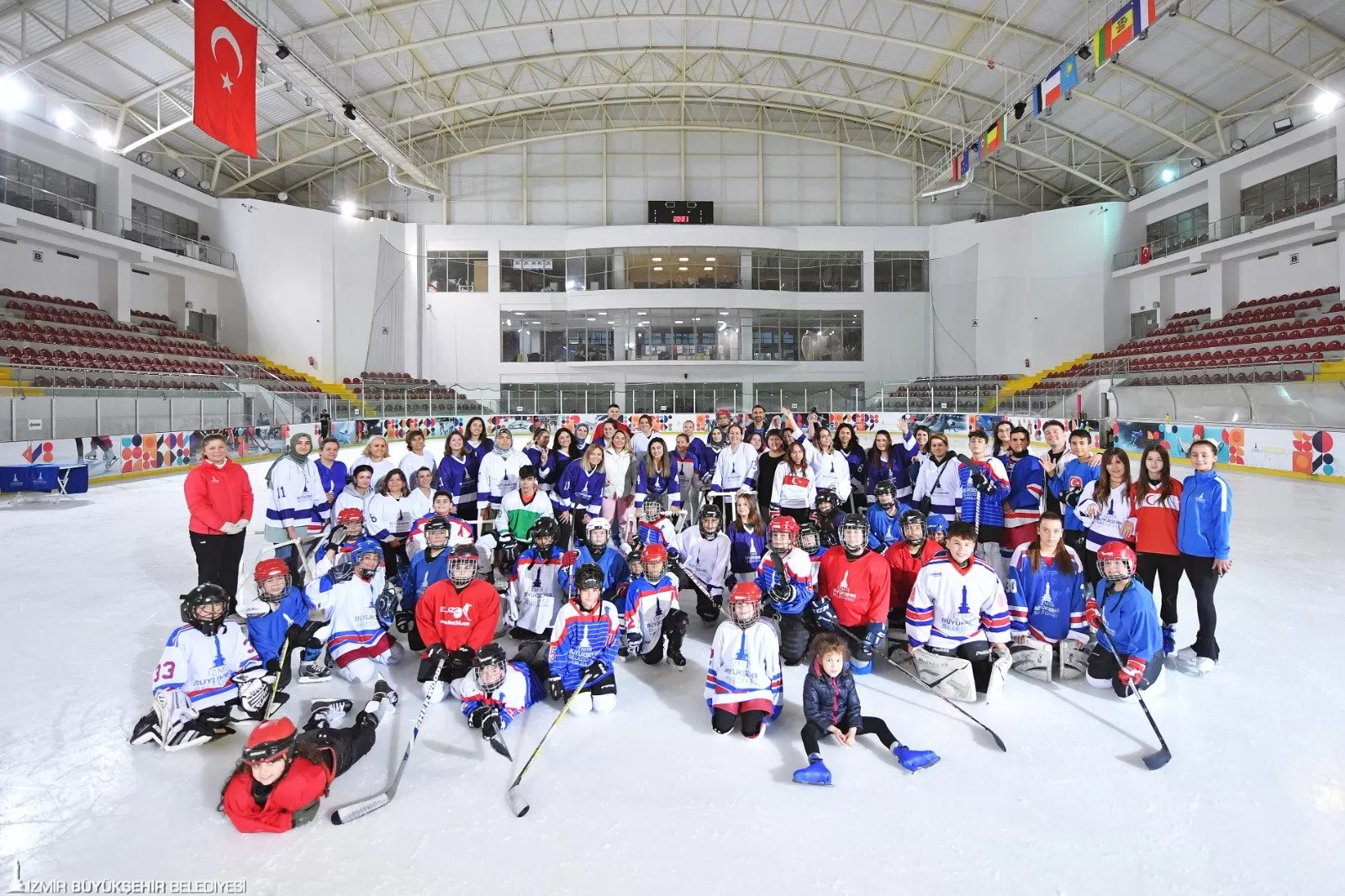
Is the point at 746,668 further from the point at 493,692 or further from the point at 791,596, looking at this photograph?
the point at 493,692

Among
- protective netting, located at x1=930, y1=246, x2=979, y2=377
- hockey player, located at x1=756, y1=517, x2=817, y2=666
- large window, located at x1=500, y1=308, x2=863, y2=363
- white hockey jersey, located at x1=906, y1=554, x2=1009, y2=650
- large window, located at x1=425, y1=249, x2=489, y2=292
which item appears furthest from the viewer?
large window, located at x1=500, y1=308, x2=863, y2=363

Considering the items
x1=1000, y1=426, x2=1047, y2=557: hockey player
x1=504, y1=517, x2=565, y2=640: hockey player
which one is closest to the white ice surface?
x1=504, y1=517, x2=565, y2=640: hockey player

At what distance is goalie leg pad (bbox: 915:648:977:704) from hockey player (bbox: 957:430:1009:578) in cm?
188

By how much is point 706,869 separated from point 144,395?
1583cm

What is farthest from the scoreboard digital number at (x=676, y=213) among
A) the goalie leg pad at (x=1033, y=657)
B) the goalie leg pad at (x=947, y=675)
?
→ the goalie leg pad at (x=947, y=675)

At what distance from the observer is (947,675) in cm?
407

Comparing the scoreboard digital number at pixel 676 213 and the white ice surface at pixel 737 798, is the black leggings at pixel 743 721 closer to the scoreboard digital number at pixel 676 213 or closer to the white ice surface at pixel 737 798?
the white ice surface at pixel 737 798

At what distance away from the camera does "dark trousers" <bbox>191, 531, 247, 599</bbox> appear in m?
5.09

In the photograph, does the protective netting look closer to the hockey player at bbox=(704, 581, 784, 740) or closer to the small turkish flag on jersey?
the small turkish flag on jersey

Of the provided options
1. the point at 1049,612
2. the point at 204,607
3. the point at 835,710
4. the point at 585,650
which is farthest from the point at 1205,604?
the point at 204,607

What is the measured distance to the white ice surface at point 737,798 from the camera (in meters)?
2.59

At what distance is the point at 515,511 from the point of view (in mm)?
6098

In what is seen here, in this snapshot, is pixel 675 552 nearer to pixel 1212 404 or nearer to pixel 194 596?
pixel 194 596

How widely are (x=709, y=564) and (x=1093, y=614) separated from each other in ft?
8.36
